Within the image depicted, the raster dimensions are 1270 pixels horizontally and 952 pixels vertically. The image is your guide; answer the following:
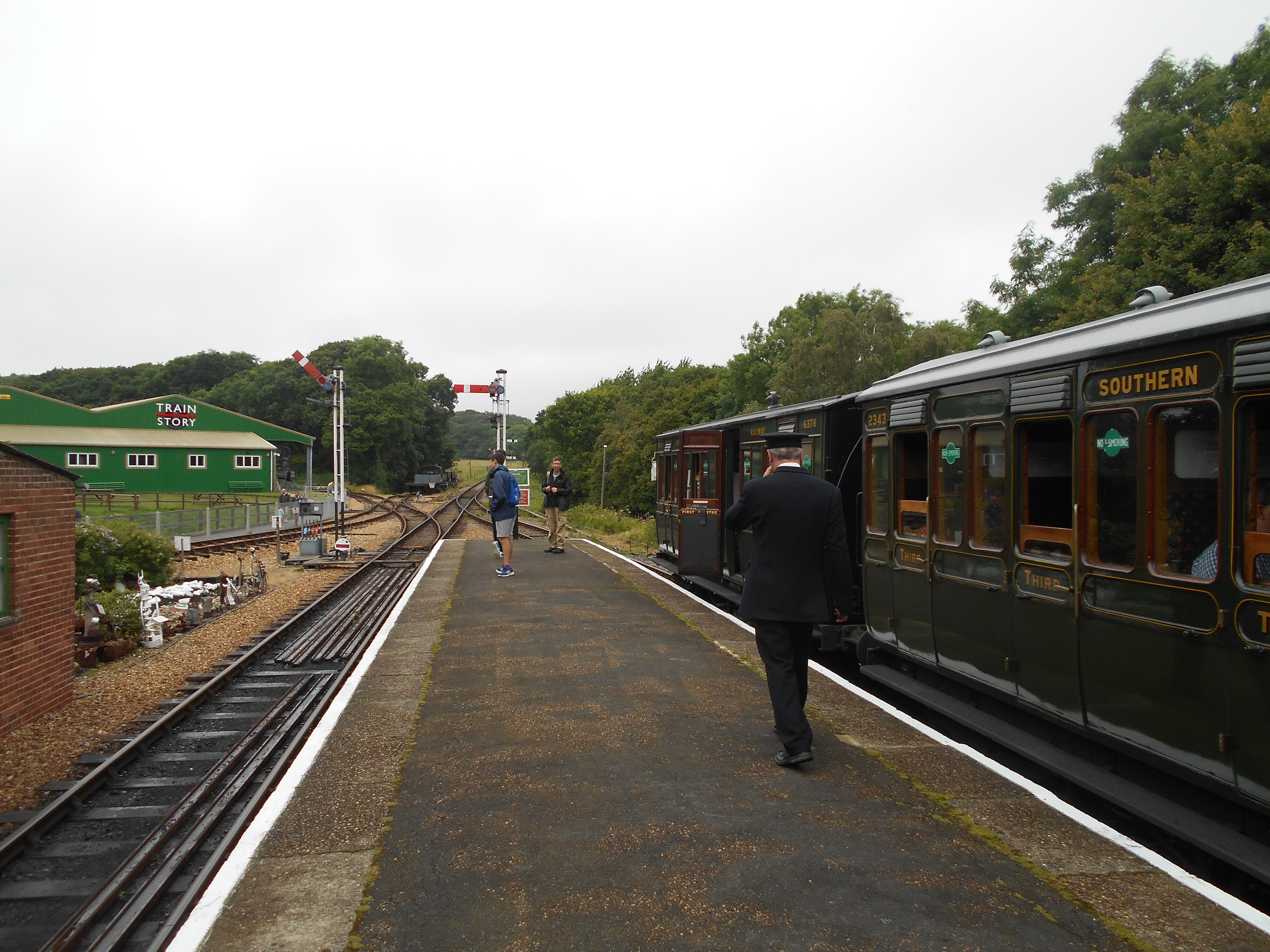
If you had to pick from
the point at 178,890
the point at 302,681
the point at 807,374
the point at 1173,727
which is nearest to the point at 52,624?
the point at 302,681

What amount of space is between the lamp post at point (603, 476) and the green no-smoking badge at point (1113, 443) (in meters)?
→ 36.3

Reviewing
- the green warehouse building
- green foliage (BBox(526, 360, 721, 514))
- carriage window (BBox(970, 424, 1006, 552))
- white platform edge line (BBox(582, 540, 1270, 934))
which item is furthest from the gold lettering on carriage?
the green warehouse building

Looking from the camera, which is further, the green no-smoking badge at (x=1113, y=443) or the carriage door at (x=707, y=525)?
the carriage door at (x=707, y=525)

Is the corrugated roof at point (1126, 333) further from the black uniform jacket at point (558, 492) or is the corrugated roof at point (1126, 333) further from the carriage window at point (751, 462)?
the black uniform jacket at point (558, 492)

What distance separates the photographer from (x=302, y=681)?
355 inches

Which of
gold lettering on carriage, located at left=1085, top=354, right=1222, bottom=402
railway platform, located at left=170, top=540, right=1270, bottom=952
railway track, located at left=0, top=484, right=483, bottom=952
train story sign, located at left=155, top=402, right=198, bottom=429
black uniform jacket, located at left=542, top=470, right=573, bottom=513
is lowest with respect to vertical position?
railway track, located at left=0, top=484, right=483, bottom=952

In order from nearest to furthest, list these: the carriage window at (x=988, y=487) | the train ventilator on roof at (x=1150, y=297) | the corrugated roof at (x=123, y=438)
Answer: the train ventilator on roof at (x=1150, y=297)
the carriage window at (x=988, y=487)
the corrugated roof at (x=123, y=438)

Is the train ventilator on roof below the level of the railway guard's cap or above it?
above

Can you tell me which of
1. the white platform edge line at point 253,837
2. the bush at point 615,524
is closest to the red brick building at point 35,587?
the white platform edge line at point 253,837

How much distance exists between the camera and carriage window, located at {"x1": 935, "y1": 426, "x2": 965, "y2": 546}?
236 inches

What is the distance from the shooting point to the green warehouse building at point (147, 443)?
40969 mm

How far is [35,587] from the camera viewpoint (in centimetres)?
775

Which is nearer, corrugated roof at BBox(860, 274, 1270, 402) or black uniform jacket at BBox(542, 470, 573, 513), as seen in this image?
corrugated roof at BBox(860, 274, 1270, 402)

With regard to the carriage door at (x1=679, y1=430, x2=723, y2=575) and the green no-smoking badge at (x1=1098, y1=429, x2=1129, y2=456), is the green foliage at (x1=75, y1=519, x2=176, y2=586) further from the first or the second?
the green no-smoking badge at (x1=1098, y1=429, x2=1129, y2=456)
